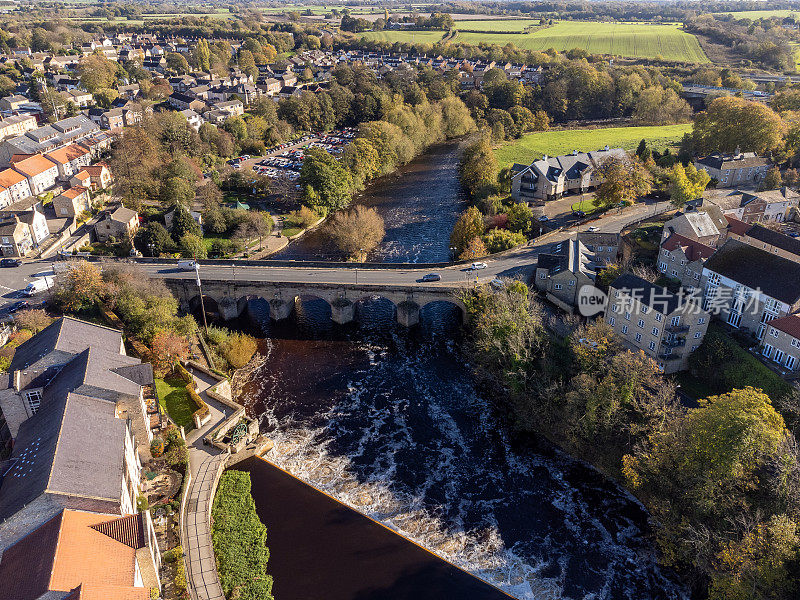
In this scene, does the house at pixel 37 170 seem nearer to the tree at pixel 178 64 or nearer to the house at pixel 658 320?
the house at pixel 658 320

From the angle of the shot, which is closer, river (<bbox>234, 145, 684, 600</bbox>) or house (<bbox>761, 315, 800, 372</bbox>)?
river (<bbox>234, 145, 684, 600</bbox>)

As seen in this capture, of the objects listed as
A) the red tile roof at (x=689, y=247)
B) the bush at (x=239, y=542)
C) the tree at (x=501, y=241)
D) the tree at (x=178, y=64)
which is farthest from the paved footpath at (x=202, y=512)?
the tree at (x=178, y=64)

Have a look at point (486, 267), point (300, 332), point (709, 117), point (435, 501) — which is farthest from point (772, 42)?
point (435, 501)

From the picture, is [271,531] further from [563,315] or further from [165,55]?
[165,55]

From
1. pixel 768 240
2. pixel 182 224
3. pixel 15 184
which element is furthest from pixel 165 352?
pixel 768 240

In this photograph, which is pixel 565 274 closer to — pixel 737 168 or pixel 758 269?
pixel 758 269

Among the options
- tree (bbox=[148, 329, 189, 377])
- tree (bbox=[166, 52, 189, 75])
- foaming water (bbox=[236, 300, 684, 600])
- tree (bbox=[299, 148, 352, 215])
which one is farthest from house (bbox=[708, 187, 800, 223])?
tree (bbox=[166, 52, 189, 75])

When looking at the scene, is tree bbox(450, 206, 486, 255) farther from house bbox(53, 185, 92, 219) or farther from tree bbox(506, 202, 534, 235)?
house bbox(53, 185, 92, 219)
